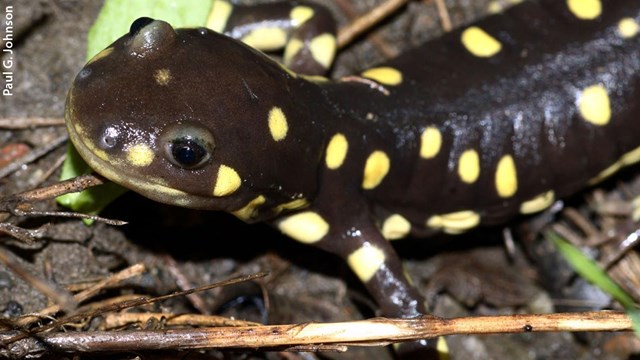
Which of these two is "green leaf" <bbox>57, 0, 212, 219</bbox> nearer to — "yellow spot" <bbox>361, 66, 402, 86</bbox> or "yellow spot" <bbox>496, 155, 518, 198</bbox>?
"yellow spot" <bbox>361, 66, 402, 86</bbox>

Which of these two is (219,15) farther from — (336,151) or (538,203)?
(538,203)

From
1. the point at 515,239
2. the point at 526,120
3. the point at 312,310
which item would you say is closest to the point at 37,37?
the point at 312,310

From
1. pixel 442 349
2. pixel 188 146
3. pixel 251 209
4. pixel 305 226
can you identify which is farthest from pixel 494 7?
pixel 188 146

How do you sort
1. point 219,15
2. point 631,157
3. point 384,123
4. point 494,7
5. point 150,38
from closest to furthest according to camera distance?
1. point 150,38
2. point 384,123
3. point 219,15
4. point 631,157
5. point 494,7

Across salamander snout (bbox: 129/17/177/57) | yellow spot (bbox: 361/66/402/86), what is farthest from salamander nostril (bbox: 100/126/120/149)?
yellow spot (bbox: 361/66/402/86)

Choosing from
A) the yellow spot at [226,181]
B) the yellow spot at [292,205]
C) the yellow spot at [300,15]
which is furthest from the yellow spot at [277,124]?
the yellow spot at [300,15]

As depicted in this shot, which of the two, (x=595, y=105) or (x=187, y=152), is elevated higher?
(x=187, y=152)
